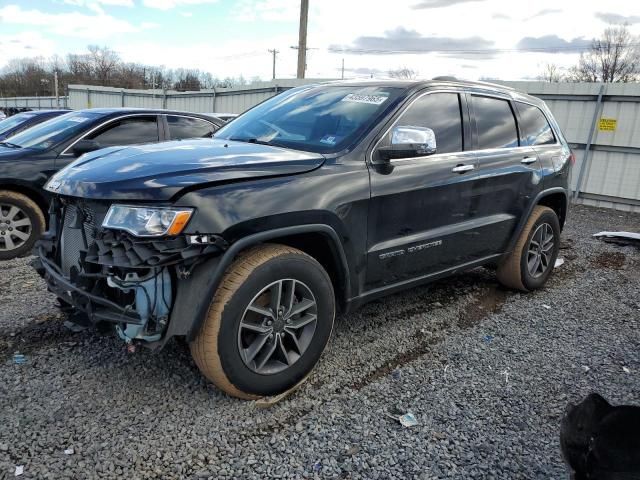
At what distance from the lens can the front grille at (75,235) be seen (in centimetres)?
269

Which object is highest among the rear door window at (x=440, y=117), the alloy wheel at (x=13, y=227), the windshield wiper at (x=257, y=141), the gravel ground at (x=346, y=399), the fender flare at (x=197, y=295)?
the rear door window at (x=440, y=117)

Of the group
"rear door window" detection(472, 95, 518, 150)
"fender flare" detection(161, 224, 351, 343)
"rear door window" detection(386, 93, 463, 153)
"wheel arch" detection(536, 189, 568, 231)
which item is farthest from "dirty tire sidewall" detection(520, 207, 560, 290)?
"fender flare" detection(161, 224, 351, 343)

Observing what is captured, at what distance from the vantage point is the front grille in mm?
2691

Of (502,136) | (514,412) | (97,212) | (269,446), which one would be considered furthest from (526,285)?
(97,212)

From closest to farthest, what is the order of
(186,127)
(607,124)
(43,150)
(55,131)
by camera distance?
(43,150) < (55,131) < (186,127) < (607,124)

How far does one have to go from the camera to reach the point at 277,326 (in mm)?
2809

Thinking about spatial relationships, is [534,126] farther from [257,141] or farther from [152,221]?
[152,221]

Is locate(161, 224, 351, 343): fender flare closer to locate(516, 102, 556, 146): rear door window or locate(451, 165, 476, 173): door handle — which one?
locate(451, 165, 476, 173): door handle

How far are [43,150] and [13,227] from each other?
898 mm

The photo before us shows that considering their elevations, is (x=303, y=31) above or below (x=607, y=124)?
above

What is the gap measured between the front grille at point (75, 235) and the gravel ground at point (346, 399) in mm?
722

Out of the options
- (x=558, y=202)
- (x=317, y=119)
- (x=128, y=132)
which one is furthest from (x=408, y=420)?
(x=128, y=132)

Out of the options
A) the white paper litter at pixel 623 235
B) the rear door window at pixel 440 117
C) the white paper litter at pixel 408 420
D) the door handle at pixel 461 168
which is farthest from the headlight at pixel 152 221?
the white paper litter at pixel 623 235

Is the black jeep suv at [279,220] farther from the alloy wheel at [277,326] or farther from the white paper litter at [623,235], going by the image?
the white paper litter at [623,235]
